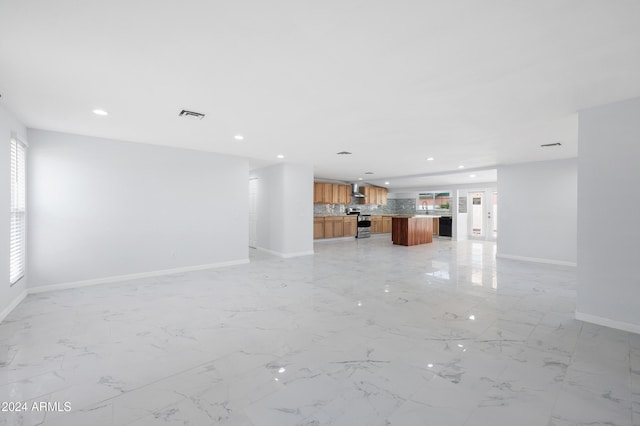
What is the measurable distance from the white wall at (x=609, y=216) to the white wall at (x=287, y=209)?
5.32 m

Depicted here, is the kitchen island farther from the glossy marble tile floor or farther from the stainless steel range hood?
the glossy marble tile floor

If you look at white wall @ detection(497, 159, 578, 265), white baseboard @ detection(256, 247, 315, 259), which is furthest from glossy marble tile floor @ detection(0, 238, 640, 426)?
white baseboard @ detection(256, 247, 315, 259)

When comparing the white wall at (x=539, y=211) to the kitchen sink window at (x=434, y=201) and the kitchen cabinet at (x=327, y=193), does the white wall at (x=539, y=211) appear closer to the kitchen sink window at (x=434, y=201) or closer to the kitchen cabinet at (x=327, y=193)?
the kitchen sink window at (x=434, y=201)

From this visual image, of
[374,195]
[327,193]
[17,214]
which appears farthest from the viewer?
[374,195]

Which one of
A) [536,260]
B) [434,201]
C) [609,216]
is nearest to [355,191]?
[434,201]

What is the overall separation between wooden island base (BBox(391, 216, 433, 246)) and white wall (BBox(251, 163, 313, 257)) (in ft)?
10.8

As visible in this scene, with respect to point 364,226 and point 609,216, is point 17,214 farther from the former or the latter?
point 364,226

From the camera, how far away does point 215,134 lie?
4270mm

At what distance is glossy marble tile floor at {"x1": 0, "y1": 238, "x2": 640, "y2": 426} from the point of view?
169 cm

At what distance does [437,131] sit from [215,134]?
328 centimetres

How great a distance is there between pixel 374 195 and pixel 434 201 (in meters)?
2.64

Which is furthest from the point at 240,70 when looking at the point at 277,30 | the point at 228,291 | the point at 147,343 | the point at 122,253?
the point at 122,253

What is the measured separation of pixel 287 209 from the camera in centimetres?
698

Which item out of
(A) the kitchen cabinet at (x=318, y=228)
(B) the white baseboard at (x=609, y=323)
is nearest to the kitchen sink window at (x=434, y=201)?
(A) the kitchen cabinet at (x=318, y=228)
